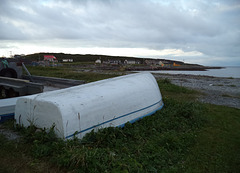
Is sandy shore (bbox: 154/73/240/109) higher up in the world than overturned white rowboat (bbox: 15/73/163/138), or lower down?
→ lower down

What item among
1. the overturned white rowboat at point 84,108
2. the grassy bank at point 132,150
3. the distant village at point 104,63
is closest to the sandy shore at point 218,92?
the grassy bank at point 132,150

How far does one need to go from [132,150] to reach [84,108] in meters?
1.35

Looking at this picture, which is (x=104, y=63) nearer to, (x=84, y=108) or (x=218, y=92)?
(x=218, y=92)

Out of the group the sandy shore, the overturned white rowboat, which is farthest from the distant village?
the overturned white rowboat

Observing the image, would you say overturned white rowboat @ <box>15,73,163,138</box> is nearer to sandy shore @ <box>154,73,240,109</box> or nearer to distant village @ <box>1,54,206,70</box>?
sandy shore @ <box>154,73,240,109</box>

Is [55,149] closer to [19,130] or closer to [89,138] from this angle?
[89,138]

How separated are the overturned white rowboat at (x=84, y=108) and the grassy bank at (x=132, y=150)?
219mm

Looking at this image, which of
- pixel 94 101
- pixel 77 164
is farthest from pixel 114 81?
pixel 77 164

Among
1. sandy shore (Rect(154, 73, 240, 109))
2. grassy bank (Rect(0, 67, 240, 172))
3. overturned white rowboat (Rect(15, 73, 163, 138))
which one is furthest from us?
sandy shore (Rect(154, 73, 240, 109))

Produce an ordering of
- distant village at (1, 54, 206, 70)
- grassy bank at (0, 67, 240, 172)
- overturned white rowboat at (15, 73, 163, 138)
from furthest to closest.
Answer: distant village at (1, 54, 206, 70), overturned white rowboat at (15, 73, 163, 138), grassy bank at (0, 67, 240, 172)

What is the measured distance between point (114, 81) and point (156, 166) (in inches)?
126

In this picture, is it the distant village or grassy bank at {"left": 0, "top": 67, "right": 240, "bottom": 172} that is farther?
the distant village

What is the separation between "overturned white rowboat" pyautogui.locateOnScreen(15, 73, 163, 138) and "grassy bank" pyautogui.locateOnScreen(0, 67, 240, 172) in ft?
0.72

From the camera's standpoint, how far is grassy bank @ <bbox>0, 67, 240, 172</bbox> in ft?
9.69
